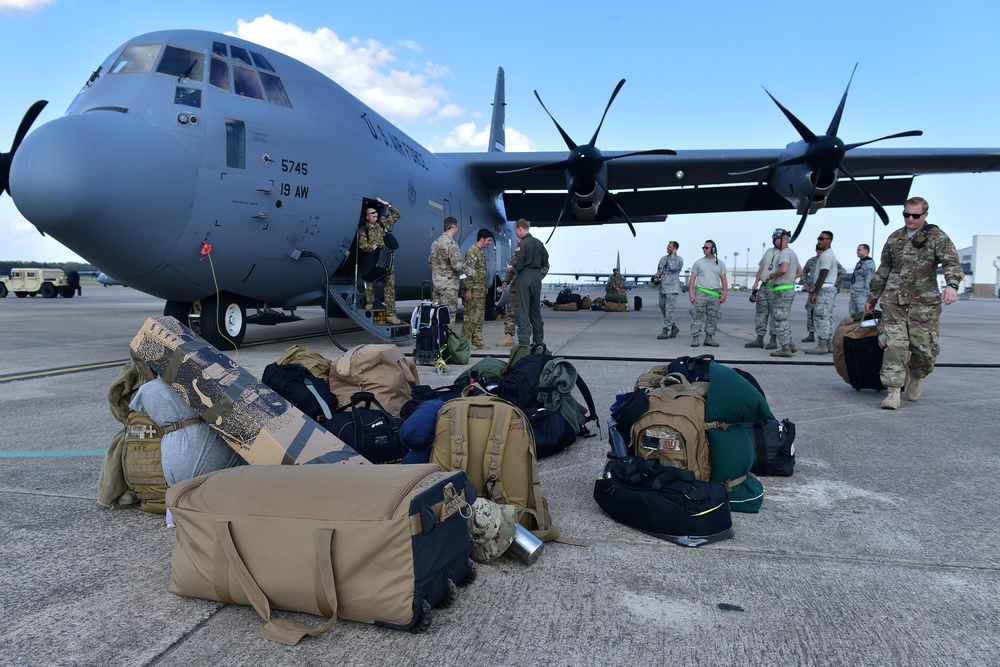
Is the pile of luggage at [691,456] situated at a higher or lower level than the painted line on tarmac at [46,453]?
higher

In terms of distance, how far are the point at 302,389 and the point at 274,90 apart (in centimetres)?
546

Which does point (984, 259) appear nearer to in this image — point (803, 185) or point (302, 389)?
point (803, 185)

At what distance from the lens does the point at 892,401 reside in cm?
530

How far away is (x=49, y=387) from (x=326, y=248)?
363cm

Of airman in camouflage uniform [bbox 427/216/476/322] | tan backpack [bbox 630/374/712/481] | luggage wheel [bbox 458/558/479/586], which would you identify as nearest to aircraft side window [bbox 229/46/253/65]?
airman in camouflage uniform [bbox 427/216/476/322]

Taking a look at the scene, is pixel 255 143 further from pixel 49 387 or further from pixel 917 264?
pixel 917 264

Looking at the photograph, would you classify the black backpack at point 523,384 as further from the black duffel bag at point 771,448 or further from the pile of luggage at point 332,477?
the black duffel bag at point 771,448

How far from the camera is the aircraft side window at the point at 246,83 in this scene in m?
7.34

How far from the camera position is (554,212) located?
59.1ft

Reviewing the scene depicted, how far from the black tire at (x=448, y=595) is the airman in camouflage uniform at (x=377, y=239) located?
750cm

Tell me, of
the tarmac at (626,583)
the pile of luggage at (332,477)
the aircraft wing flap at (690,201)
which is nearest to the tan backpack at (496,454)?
the pile of luggage at (332,477)

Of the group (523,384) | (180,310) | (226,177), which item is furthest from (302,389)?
(180,310)

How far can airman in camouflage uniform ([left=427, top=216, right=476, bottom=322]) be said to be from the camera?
9125 mm

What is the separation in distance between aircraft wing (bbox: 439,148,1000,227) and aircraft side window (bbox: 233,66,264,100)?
20.6 ft
